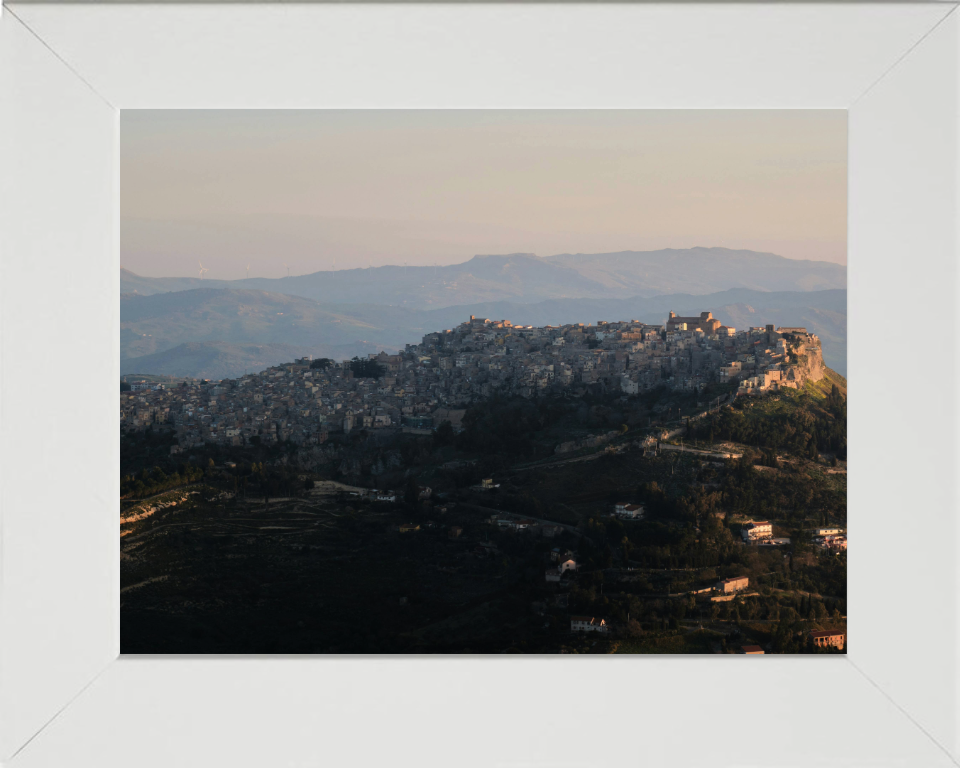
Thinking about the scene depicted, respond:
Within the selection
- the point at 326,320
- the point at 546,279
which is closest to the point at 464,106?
the point at 546,279

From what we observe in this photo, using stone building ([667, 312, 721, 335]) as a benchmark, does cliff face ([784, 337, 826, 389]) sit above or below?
below

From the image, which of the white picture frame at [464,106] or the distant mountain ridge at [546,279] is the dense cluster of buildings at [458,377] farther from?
the white picture frame at [464,106]

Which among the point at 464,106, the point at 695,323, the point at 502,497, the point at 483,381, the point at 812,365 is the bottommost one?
the point at 502,497

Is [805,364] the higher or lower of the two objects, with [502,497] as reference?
higher

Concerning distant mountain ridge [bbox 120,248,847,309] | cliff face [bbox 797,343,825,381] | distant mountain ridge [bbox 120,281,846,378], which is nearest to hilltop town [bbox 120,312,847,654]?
cliff face [bbox 797,343,825,381]

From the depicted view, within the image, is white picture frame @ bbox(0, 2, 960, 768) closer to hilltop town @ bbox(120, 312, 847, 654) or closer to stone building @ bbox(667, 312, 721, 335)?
hilltop town @ bbox(120, 312, 847, 654)

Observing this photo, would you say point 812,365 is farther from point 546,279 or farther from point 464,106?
point 464,106
